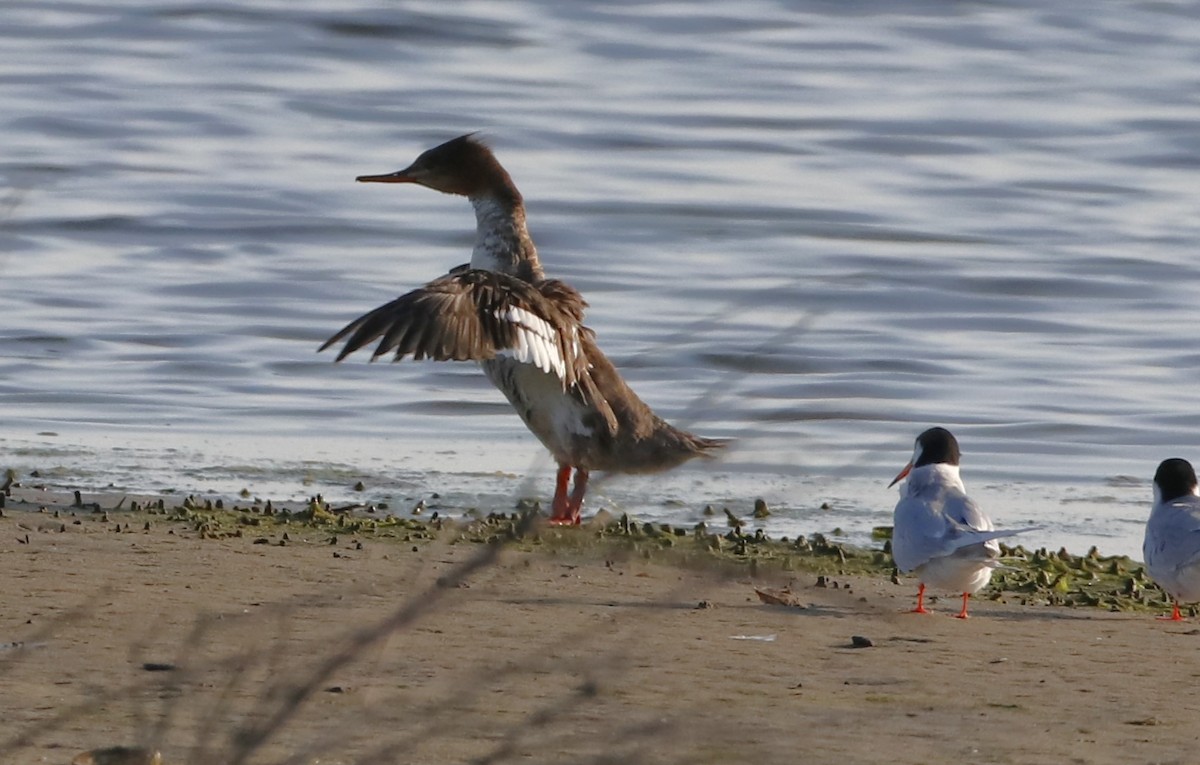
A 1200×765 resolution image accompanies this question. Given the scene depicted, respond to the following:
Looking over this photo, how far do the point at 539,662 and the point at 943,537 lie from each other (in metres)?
1.95

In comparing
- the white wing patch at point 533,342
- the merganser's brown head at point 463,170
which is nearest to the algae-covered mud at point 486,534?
the white wing patch at point 533,342

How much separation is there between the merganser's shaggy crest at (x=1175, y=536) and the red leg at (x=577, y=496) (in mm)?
2110

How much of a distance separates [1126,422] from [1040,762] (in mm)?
7000

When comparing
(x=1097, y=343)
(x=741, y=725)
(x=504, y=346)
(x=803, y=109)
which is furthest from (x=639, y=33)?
(x=741, y=725)

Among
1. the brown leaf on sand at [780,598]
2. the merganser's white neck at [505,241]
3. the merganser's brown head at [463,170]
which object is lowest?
the brown leaf on sand at [780,598]

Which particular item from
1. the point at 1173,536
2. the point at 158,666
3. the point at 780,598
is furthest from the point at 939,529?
the point at 158,666

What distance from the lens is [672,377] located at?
12.5m

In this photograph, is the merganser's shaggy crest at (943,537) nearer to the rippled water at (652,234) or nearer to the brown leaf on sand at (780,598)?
the brown leaf on sand at (780,598)

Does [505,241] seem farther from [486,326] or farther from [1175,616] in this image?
[1175,616]

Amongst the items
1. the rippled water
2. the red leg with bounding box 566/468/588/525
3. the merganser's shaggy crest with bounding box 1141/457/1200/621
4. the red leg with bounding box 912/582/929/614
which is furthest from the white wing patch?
the merganser's shaggy crest with bounding box 1141/457/1200/621

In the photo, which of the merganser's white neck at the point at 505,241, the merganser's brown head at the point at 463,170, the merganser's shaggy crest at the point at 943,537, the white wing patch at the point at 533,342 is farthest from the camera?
the merganser's brown head at the point at 463,170

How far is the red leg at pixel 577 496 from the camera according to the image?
8281mm

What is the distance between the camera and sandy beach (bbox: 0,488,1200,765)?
15.6 feet

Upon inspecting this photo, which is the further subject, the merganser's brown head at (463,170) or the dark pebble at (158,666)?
the merganser's brown head at (463,170)
